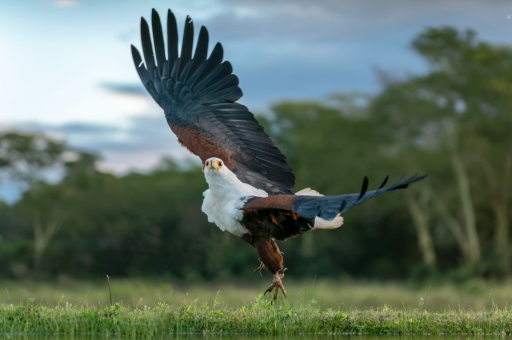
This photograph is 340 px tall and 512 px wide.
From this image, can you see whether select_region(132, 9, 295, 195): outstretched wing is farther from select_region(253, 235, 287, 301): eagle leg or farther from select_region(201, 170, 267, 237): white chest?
select_region(253, 235, 287, 301): eagle leg

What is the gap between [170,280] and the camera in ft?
54.4

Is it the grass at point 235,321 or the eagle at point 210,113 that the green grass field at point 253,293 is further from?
the eagle at point 210,113

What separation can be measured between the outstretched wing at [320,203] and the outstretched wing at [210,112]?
161cm

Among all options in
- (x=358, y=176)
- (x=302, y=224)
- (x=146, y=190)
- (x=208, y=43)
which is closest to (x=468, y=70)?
(x=358, y=176)

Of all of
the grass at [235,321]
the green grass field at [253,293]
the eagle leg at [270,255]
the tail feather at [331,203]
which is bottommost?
the green grass field at [253,293]

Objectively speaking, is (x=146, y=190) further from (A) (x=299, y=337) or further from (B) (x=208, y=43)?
(A) (x=299, y=337)

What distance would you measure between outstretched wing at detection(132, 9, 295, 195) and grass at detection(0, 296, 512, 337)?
2226mm

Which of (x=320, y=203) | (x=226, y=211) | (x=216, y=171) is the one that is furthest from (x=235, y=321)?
(x=216, y=171)

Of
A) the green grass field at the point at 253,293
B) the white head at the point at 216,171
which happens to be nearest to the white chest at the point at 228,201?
the white head at the point at 216,171

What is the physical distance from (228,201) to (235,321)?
1.59 metres

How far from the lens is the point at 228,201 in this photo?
8.48 meters

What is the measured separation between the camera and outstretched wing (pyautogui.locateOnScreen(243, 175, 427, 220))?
6.34 m

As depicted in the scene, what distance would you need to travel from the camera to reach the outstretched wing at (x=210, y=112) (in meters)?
9.53

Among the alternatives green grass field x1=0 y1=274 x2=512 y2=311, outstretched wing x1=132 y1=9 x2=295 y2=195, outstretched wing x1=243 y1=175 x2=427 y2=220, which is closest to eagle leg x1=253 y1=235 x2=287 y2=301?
outstretched wing x1=243 y1=175 x2=427 y2=220
